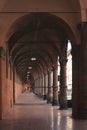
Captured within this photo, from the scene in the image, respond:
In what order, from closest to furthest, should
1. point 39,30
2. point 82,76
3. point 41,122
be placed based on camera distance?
point 41,122, point 82,76, point 39,30

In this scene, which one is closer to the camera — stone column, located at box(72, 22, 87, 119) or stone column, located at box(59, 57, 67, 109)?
stone column, located at box(72, 22, 87, 119)

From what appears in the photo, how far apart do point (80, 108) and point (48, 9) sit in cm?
690

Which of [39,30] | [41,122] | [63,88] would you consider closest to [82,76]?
[41,122]

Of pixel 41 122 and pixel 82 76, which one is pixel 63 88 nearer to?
pixel 82 76

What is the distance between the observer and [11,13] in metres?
27.6

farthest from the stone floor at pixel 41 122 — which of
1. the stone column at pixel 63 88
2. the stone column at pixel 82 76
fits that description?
the stone column at pixel 63 88

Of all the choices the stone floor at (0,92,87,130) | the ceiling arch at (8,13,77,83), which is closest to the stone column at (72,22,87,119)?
the stone floor at (0,92,87,130)

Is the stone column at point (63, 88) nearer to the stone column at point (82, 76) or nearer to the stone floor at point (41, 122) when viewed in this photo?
the stone floor at point (41, 122)

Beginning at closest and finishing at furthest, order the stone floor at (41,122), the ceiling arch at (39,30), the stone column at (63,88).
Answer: the stone floor at (41,122) < the ceiling arch at (39,30) < the stone column at (63,88)

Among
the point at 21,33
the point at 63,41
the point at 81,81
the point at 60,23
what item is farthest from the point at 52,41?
the point at 81,81

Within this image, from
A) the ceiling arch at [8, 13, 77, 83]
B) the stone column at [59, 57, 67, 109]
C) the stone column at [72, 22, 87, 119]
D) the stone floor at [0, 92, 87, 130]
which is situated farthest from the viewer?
the stone column at [59, 57, 67, 109]

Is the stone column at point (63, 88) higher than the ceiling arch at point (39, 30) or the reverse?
the reverse

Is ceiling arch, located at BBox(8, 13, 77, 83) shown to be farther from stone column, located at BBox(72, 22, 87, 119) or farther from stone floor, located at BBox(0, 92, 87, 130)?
stone floor, located at BBox(0, 92, 87, 130)

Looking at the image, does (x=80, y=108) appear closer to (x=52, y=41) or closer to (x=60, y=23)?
(x=60, y=23)
